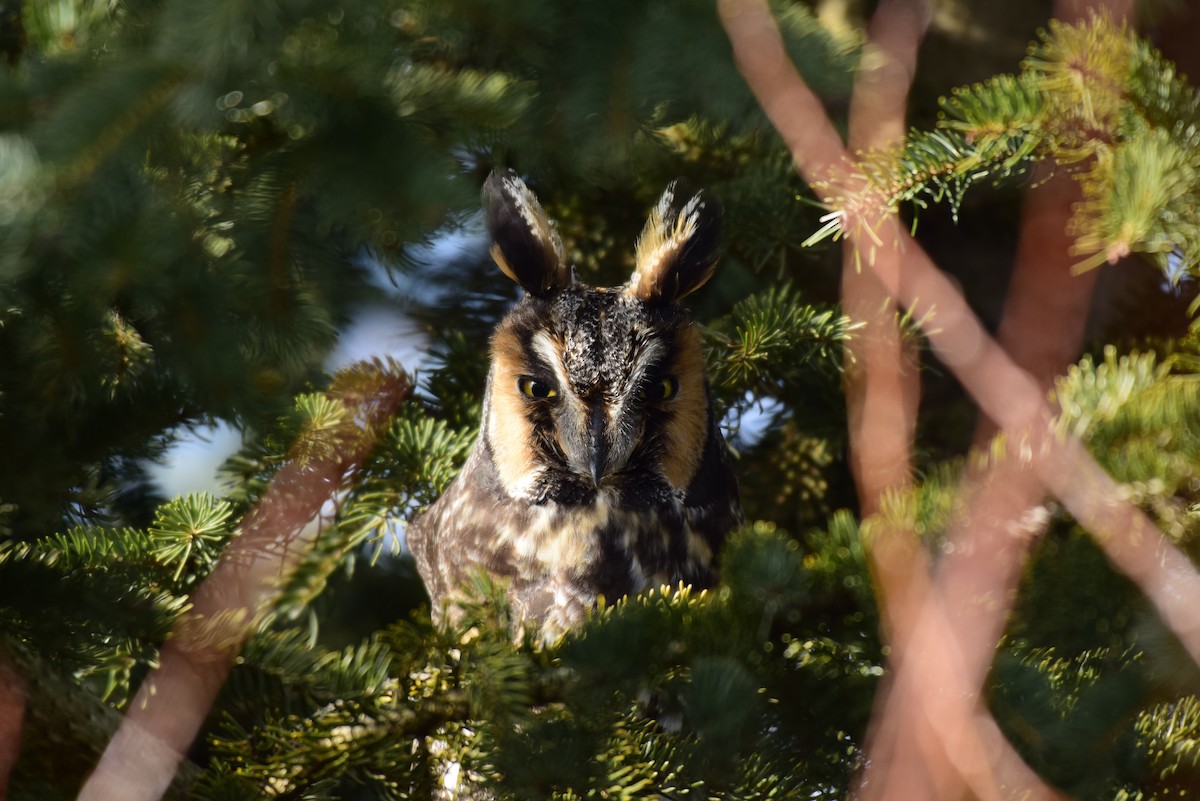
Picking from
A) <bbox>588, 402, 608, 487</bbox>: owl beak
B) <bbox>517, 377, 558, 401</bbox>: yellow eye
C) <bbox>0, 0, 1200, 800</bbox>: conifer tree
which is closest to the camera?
<bbox>0, 0, 1200, 800</bbox>: conifer tree

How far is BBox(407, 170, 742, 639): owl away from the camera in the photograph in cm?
197

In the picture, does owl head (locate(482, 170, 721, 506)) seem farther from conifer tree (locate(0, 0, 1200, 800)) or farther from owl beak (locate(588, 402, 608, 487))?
conifer tree (locate(0, 0, 1200, 800))

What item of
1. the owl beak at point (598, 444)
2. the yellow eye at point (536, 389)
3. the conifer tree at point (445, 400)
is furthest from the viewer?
the yellow eye at point (536, 389)

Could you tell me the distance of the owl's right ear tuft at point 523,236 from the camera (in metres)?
2.07

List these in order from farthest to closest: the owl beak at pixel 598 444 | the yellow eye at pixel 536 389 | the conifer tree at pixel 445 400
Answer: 1. the yellow eye at pixel 536 389
2. the owl beak at pixel 598 444
3. the conifer tree at pixel 445 400

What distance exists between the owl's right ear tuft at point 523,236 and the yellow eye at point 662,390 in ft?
0.94

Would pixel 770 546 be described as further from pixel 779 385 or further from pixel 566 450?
pixel 779 385

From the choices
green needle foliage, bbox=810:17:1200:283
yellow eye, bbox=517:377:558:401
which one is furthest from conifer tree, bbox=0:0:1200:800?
yellow eye, bbox=517:377:558:401

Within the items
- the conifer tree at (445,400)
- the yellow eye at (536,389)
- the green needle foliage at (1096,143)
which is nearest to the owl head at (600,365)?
the yellow eye at (536,389)

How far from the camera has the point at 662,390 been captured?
6.68ft

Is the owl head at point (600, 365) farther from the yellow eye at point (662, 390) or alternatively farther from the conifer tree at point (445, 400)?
the conifer tree at point (445, 400)

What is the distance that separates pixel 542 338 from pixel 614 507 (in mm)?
339

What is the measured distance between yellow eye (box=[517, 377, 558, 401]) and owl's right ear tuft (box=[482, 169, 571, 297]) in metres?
0.19

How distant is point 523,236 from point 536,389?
292mm
